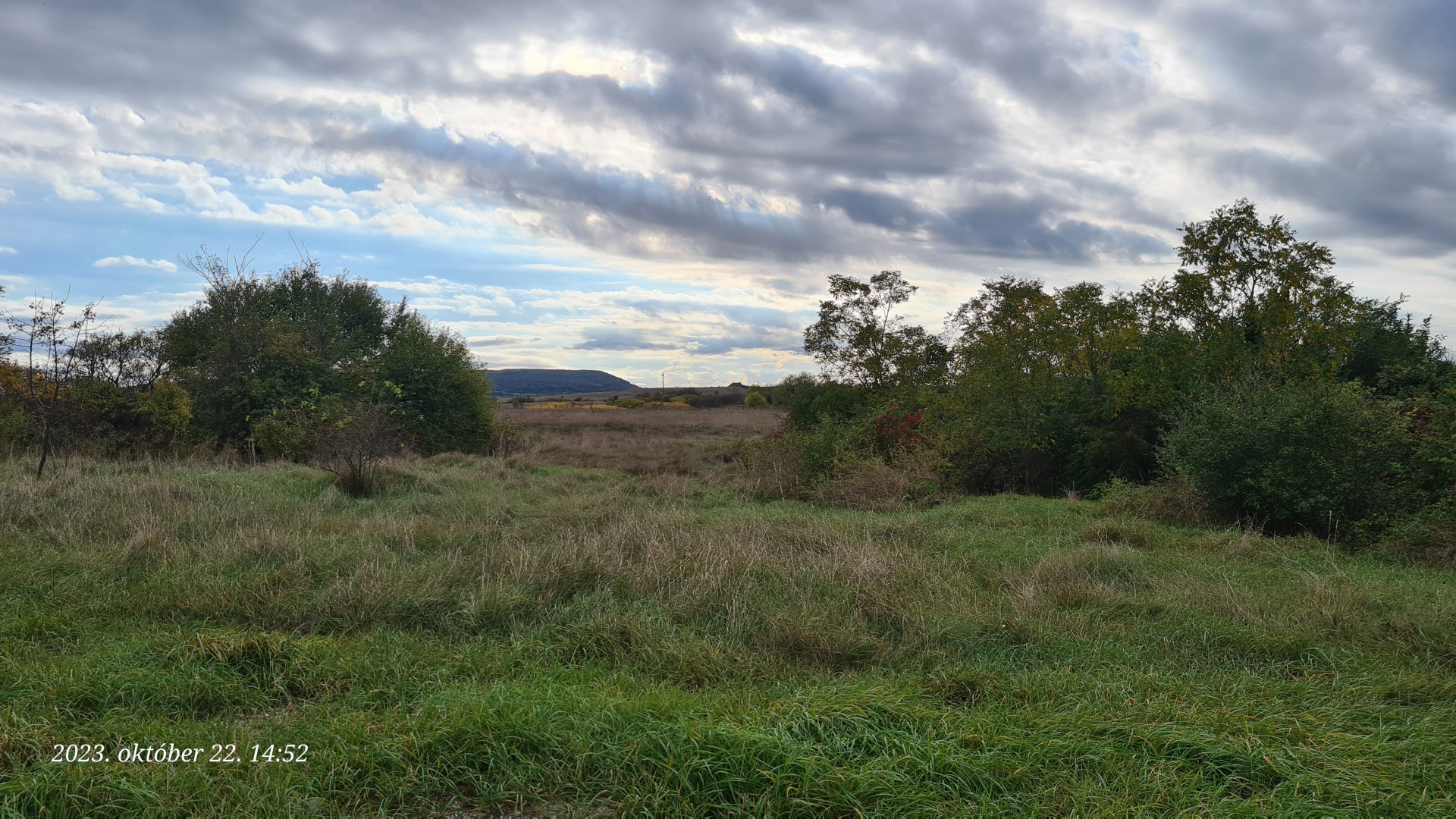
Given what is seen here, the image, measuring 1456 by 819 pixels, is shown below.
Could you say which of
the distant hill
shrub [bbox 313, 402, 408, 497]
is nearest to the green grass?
shrub [bbox 313, 402, 408, 497]

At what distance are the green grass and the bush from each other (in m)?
1.44

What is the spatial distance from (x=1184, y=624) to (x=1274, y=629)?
59 cm

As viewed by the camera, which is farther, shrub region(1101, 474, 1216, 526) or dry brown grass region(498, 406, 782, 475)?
dry brown grass region(498, 406, 782, 475)

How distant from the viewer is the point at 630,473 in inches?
772

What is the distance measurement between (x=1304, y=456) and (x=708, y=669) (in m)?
9.99

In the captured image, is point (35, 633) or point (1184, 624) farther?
point (1184, 624)

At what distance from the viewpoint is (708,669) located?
4.73 metres

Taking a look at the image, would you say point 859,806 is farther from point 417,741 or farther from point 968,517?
point 968,517

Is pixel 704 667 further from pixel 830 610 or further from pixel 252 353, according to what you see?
pixel 252 353

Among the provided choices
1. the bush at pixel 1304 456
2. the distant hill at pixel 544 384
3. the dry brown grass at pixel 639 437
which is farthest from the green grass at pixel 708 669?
the distant hill at pixel 544 384

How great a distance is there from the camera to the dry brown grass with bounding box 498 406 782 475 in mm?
21703

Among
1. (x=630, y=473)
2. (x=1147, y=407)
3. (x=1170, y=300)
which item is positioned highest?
(x=1170, y=300)

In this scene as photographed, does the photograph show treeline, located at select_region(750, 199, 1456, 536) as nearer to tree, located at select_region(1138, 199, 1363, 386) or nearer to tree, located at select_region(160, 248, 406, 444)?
tree, located at select_region(1138, 199, 1363, 386)

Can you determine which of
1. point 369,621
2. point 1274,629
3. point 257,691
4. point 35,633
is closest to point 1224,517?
point 1274,629
